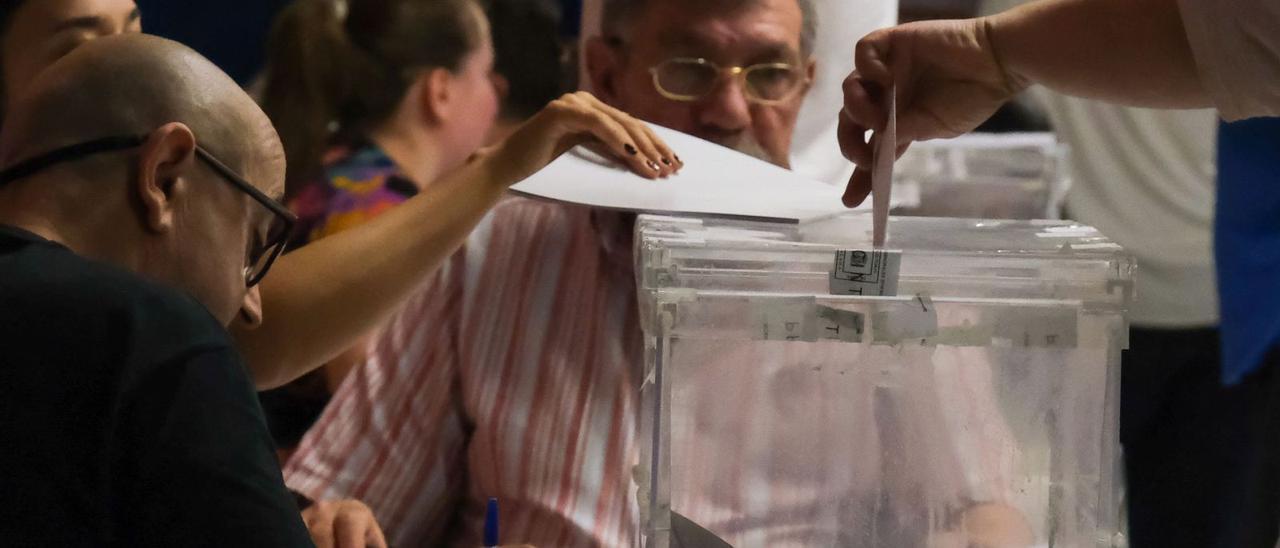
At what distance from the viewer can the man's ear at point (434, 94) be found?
2.43m

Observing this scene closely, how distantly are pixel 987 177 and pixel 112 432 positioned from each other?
1.53 m

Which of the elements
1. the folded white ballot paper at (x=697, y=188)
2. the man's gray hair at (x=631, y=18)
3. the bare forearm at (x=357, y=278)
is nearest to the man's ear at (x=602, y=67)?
the man's gray hair at (x=631, y=18)

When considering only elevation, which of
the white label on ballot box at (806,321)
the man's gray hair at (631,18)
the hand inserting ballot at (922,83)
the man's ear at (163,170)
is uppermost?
the man's gray hair at (631,18)

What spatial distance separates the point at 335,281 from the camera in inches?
46.9

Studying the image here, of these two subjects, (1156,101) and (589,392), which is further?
(589,392)

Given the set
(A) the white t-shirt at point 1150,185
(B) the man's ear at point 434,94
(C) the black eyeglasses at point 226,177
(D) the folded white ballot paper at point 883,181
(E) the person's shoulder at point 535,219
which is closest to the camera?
(C) the black eyeglasses at point 226,177

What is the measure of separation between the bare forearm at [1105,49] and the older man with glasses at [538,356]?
0.39 m

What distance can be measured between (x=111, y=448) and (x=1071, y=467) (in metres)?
0.65

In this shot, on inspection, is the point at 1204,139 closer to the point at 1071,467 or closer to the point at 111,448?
the point at 1071,467

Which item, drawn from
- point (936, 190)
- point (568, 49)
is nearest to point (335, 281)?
point (936, 190)

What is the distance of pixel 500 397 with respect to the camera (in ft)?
4.62

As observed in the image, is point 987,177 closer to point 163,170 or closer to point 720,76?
point 720,76

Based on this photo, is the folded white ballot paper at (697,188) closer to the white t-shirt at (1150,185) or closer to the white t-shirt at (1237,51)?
the white t-shirt at (1237,51)

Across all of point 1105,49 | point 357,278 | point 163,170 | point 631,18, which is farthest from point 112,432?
point 631,18
